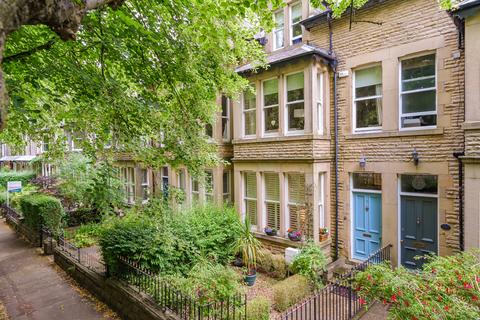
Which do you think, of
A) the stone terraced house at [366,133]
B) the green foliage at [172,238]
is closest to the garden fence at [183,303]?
the green foliage at [172,238]

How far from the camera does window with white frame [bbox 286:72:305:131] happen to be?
1045 centimetres

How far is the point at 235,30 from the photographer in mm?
7312

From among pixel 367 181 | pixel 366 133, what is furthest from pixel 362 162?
pixel 366 133

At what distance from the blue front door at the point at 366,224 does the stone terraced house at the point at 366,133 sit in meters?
0.03

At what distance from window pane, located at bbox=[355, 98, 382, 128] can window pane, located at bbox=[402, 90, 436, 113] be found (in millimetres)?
775

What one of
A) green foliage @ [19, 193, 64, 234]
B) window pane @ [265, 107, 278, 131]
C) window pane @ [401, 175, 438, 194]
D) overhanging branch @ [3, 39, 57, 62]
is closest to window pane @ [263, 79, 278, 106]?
window pane @ [265, 107, 278, 131]

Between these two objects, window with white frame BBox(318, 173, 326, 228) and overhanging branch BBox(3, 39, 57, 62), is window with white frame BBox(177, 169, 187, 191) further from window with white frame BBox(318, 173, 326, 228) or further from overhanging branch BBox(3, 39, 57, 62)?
overhanging branch BBox(3, 39, 57, 62)

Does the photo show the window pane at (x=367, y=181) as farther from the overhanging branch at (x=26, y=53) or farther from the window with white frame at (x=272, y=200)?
the overhanging branch at (x=26, y=53)

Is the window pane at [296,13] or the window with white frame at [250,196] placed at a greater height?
the window pane at [296,13]

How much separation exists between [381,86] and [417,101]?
4.03 ft

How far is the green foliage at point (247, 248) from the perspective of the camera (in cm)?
992

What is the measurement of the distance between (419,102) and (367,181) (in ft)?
9.73

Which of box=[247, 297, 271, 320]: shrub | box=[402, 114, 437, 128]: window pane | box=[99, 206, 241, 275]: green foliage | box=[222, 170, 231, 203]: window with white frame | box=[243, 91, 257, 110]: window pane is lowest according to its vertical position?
box=[247, 297, 271, 320]: shrub

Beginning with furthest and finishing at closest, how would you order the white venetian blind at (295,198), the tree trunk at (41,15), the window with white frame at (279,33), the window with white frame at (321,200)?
the window with white frame at (279,33) → the window with white frame at (321,200) → the white venetian blind at (295,198) → the tree trunk at (41,15)
